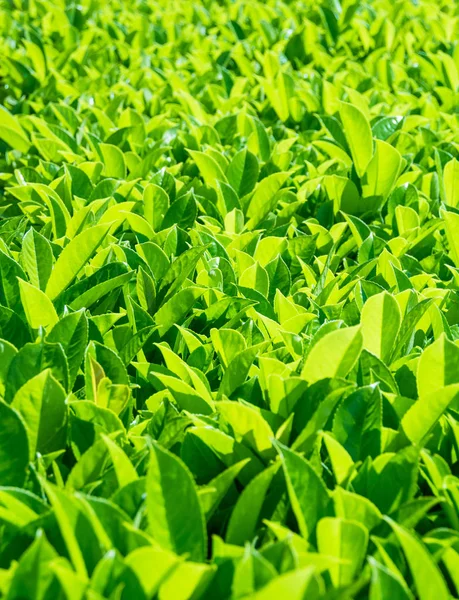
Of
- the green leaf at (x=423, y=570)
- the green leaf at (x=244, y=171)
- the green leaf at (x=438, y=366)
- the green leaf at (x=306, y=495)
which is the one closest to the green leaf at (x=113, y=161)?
the green leaf at (x=244, y=171)

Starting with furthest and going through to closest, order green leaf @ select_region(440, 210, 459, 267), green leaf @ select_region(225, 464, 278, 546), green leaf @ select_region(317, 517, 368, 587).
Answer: green leaf @ select_region(440, 210, 459, 267) < green leaf @ select_region(225, 464, 278, 546) < green leaf @ select_region(317, 517, 368, 587)

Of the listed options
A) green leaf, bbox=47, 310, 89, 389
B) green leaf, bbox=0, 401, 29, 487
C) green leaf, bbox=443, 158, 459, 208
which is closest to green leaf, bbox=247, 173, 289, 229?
green leaf, bbox=443, 158, 459, 208

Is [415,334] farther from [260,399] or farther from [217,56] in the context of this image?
[217,56]

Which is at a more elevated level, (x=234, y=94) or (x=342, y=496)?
(x=234, y=94)

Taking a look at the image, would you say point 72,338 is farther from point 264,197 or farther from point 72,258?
point 264,197

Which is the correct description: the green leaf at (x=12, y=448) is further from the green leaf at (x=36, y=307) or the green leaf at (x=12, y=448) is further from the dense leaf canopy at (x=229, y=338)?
the green leaf at (x=36, y=307)

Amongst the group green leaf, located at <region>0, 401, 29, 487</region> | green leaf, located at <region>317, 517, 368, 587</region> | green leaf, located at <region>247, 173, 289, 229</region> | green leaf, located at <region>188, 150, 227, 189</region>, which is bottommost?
green leaf, located at <region>317, 517, 368, 587</region>

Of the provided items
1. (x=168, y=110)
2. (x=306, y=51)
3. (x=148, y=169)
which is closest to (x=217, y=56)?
(x=306, y=51)

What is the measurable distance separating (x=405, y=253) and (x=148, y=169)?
1.27 m

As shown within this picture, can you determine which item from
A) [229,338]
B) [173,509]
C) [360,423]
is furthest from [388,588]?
[229,338]

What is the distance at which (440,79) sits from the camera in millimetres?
4941

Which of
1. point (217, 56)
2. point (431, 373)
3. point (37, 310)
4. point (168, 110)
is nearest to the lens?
point (431, 373)

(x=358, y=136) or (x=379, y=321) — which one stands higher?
(x=358, y=136)

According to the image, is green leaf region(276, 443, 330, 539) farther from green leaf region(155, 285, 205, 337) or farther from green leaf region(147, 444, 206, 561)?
green leaf region(155, 285, 205, 337)
